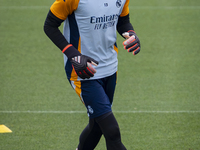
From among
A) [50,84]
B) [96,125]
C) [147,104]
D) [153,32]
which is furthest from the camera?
[153,32]

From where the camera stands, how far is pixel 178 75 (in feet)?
17.7

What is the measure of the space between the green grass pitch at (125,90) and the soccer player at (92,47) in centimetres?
102

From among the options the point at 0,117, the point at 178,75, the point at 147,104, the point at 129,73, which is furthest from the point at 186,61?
the point at 0,117

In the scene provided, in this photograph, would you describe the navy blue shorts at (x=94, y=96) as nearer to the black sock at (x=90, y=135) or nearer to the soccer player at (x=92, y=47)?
the soccer player at (x=92, y=47)

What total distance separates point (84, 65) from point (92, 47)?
0.79 ft

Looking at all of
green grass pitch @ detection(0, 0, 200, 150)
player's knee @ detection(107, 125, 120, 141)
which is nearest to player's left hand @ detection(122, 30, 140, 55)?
player's knee @ detection(107, 125, 120, 141)

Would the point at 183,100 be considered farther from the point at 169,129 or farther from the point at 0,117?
the point at 0,117

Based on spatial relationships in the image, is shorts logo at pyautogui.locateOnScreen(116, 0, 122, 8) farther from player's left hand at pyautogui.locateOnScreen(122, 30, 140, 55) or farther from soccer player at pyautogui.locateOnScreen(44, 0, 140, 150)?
player's left hand at pyautogui.locateOnScreen(122, 30, 140, 55)

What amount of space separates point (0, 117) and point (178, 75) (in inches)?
110

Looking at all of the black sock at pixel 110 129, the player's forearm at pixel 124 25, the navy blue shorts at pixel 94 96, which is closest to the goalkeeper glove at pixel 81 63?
the navy blue shorts at pixel 94 96

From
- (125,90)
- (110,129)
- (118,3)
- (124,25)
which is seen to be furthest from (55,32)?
(125,90)

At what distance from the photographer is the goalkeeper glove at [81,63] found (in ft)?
8.43

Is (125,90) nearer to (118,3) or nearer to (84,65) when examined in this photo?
(118,3)

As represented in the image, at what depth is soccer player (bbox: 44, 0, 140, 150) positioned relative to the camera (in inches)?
102
